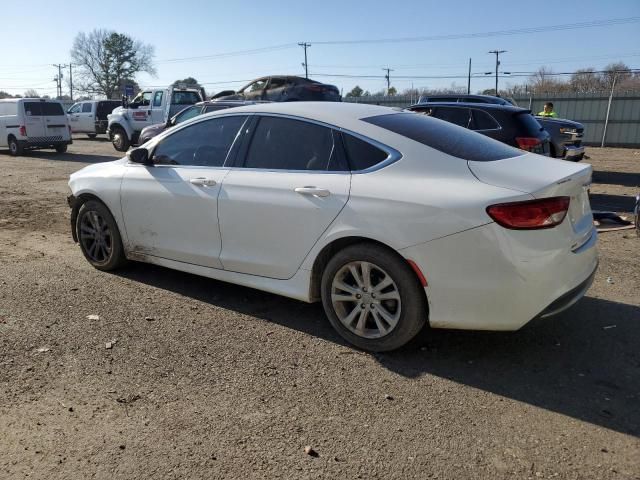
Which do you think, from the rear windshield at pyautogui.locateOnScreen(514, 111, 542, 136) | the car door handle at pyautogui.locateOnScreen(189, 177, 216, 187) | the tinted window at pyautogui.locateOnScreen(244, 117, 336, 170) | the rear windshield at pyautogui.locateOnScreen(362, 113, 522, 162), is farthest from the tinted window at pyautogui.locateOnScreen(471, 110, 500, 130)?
the car door handle at pyautogui.locateOnScreen(189, 177, 216, 187)

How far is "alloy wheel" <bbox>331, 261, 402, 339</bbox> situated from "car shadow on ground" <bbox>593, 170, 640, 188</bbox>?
10.5m

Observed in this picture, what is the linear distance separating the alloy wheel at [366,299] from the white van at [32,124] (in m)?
18.3

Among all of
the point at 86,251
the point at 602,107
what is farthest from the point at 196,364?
the point at 602,107

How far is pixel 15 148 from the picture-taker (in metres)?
19.2

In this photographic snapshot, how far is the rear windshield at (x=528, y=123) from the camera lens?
9.93 metres

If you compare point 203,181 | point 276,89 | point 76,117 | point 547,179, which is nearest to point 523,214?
point 547,179

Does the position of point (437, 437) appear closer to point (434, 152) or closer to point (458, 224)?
point (458, 224)

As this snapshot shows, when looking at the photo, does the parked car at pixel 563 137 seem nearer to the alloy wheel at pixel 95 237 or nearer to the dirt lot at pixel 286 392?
the dirt lot at pixel 286 392

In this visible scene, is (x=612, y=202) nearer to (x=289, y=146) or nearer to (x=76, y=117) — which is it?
(x=289, y=146)

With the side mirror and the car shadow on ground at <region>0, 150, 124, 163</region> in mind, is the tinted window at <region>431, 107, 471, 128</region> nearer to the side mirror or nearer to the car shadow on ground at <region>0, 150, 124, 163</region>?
the side mirror

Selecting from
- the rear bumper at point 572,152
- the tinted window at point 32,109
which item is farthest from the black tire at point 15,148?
the rear bumper at point 572,152

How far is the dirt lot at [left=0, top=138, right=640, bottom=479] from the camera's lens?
106 inches

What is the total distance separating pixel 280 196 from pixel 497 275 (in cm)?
164

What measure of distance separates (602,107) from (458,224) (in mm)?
23697
